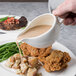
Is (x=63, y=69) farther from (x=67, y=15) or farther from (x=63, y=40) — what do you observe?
(x=63, y=40)

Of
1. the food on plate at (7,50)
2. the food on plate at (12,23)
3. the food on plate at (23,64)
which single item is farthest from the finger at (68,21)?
the food on plate at (12,23)

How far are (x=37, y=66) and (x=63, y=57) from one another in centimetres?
23

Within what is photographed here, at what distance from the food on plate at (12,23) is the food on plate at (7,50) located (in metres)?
0.35

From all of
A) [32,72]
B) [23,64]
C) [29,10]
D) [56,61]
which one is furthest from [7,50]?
[29,10]

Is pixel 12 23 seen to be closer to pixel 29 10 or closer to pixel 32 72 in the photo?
pixel 29 10

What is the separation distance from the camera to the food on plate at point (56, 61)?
1.40m

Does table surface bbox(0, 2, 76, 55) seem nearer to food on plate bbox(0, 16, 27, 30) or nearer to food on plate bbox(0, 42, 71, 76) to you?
food on plate bbox(0, 16, 27, 30)

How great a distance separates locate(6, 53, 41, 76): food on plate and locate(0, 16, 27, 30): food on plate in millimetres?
585

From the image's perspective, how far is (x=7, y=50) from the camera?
1.72 m

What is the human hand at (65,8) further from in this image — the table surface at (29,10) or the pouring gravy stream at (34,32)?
the table surface at (29,10)

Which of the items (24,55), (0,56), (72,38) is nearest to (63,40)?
(72,38)

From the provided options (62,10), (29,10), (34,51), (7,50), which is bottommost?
(29,10)

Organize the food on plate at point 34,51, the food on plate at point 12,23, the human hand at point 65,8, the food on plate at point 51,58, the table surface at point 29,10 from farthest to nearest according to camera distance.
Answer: the table surface at point 29,10
the food on plate at point 12,23
the food on plate at point 34,51
the food on plate at point 51,58
the human hand at point 65,8

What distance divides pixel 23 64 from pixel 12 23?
750mm
